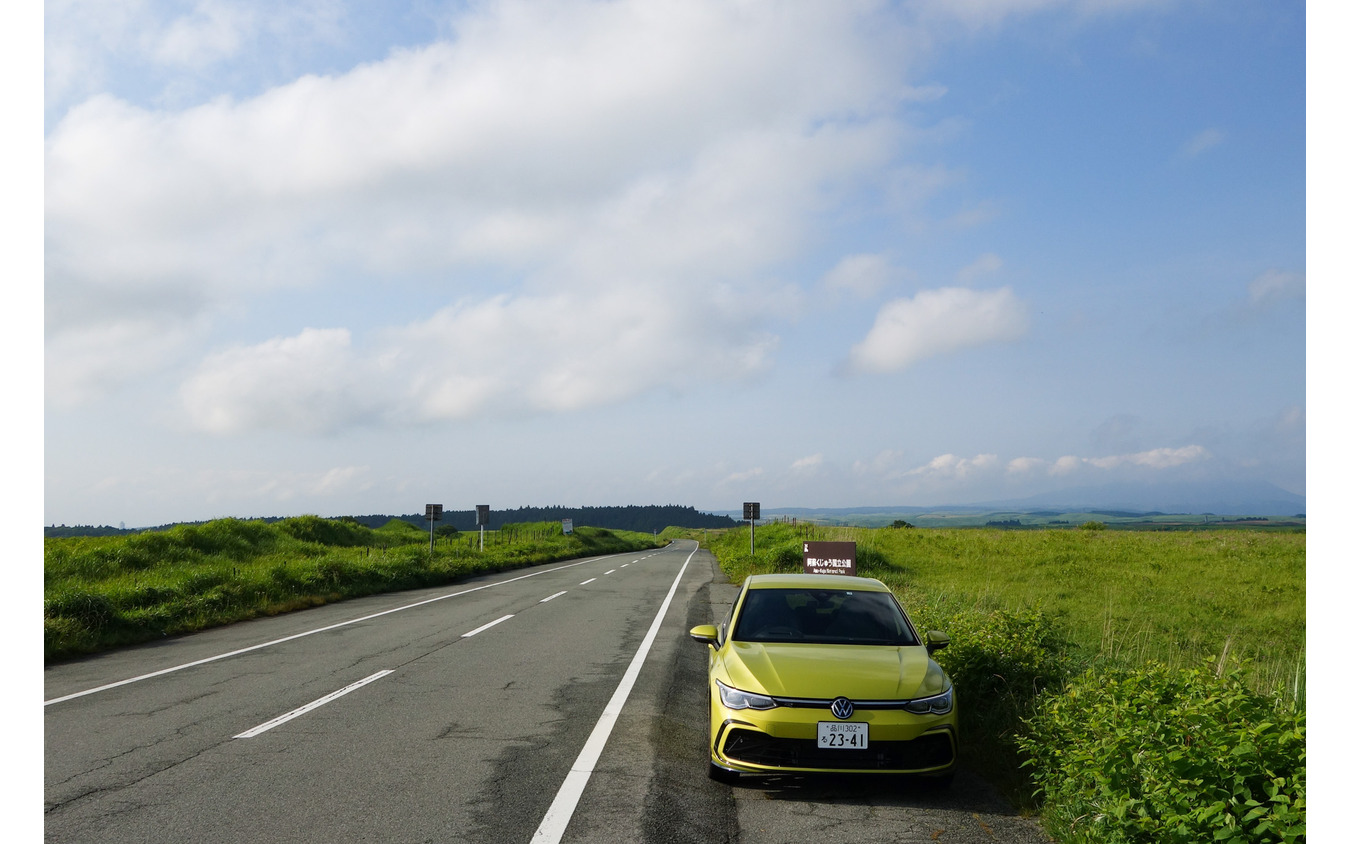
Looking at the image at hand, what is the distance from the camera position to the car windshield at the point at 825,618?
6.45 m

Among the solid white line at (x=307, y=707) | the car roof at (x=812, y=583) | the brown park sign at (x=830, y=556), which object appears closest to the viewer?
the solid white line at (x=307, y=707)

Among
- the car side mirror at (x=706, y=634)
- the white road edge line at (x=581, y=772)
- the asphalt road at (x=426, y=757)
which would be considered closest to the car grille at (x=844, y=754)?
the asphalt road at (x=426, y=757)

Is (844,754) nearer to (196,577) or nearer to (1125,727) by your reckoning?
(1125,727)

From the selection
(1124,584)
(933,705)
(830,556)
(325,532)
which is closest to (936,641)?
(933,705)

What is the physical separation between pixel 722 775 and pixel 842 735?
35.5 inches

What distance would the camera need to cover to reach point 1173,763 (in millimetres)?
3973

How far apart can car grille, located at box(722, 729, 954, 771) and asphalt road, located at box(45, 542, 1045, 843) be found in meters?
0.21

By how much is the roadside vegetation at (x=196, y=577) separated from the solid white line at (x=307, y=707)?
595 centimetres

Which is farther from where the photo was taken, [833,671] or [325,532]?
[325,532]

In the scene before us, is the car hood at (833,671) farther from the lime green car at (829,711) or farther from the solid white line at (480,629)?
the solid white line at (480,629)

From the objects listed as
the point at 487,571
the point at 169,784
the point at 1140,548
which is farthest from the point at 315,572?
the point at 1140,548

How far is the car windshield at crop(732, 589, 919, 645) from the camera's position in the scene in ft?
21.2

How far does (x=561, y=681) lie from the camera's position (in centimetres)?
912

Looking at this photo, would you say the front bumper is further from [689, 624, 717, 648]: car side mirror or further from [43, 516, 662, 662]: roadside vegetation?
[43, 516, 662, 662]: roadside vegetation
